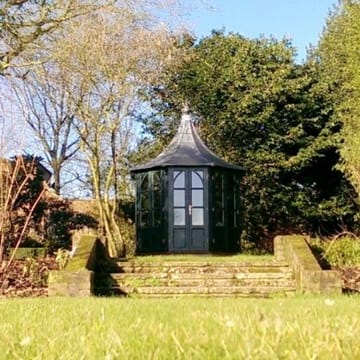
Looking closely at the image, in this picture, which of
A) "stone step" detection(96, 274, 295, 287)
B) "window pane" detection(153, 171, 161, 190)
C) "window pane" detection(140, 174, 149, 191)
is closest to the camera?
"stone step" detection(96, 274, 295, 287)

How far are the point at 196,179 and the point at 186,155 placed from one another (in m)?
0.99

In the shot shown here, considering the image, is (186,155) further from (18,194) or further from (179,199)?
(18,194)

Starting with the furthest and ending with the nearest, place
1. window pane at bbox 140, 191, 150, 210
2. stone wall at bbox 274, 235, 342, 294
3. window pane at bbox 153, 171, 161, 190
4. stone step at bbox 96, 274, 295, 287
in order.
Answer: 1. window pane at bbox 140, 191, 150, 210
2. window pane at bbox 153, 171, 161, 190
3. stone step at bbox 96, 274, 295, 287
4. stone wall at bbox 274, 235, 342, 294

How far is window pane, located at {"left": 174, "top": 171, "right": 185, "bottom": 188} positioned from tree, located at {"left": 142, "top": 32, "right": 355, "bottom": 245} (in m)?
6.56

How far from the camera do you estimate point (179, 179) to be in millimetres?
20328

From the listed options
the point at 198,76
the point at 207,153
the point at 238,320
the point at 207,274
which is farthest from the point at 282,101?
the point at 238,320

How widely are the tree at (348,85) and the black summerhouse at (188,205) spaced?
16.5 feet

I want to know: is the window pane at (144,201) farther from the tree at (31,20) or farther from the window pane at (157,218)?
the tree at (31,20)

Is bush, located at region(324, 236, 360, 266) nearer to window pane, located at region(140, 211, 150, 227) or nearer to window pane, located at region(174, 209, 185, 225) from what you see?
window pane, located at region(174, 209, 185, 225)

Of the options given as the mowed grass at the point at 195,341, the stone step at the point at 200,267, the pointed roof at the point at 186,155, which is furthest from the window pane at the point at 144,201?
the mowed grass at the point at 195,341

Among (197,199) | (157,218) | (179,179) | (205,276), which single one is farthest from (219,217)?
(205,276)

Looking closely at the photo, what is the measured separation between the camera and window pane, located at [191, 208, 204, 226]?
789 inches

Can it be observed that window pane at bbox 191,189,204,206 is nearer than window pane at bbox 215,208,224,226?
Yes

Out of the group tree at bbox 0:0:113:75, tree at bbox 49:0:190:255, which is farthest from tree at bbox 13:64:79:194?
tree at bbox 0:0:113:75
